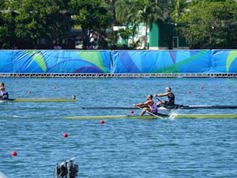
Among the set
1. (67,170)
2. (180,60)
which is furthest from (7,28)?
(67,170)

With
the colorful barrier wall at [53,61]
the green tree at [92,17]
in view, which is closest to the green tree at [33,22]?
the green tree at [92,17]

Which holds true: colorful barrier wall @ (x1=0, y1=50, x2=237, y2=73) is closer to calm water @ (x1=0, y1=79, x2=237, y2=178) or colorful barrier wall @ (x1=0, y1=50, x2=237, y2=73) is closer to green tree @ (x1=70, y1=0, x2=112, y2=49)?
calm water @ (x1=0, y1=79, x2=237, y2=178)

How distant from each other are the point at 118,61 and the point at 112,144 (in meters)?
48.2

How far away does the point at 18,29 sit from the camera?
107250 millimetres

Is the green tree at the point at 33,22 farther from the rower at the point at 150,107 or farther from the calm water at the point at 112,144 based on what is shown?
the rower at the point at 150,107

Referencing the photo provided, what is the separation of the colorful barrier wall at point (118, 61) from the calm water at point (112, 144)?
2286cm

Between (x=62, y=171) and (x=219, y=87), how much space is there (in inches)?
2118

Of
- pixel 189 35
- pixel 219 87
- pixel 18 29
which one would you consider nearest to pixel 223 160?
pixel 219 87

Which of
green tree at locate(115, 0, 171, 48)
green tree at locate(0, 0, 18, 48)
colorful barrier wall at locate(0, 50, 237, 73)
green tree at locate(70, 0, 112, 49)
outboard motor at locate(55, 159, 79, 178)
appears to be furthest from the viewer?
green tree at locate(115, 0, 171, 48)

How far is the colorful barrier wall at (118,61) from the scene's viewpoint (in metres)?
84.3

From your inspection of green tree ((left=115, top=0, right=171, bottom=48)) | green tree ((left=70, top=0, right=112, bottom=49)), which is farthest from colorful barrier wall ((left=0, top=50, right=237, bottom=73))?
green tree ((left=115, top=0, right=171, bottom=48))

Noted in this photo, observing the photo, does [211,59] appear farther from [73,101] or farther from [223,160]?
[223,160]

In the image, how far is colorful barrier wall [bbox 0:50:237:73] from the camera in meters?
84.3

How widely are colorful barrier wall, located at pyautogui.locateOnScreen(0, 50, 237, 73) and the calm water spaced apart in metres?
22.9
